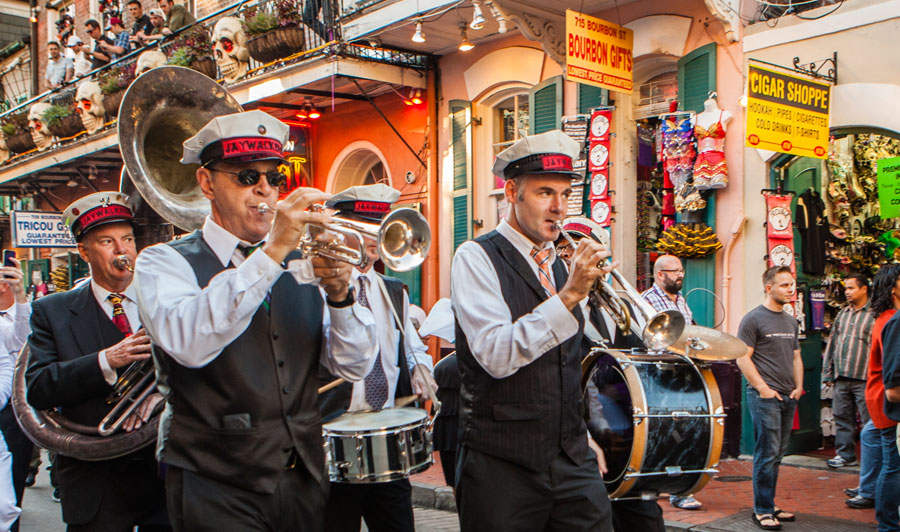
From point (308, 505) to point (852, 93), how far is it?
24.8 ft

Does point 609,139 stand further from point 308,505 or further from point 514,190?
point 308,505

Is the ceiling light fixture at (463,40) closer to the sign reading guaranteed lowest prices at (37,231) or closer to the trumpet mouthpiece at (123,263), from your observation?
the trumpet mouthpiece at (123,263)

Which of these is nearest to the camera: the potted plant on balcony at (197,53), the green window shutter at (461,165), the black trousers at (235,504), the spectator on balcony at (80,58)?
the black trousers at (235,504)

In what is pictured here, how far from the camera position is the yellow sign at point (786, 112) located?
793 centimetres

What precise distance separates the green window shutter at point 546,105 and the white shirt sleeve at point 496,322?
25.7ft

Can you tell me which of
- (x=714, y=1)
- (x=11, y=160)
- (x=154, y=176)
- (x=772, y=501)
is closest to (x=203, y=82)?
(x=154, y=176)

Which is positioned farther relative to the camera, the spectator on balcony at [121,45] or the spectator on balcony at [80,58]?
the spectator on balcony at [80,58]

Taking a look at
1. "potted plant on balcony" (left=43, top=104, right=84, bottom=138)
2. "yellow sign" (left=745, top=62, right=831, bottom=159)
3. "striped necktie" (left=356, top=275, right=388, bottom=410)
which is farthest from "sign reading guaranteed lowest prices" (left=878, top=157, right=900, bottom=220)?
"potted plant on balcony" (left=43, top=104, right=84, bottom=138)

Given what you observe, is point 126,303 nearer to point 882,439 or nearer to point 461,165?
point 882,439

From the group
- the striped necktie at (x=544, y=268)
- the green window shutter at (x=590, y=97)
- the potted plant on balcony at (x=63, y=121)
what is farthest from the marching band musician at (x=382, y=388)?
the potted plant on balcony at (x=63, y=121)

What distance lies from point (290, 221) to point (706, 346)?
2.28 metres

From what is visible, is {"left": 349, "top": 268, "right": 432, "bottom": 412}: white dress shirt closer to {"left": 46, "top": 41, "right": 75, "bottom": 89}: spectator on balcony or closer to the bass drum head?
the bass drum head

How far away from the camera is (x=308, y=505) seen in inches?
119

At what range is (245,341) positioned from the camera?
9.52 ft
